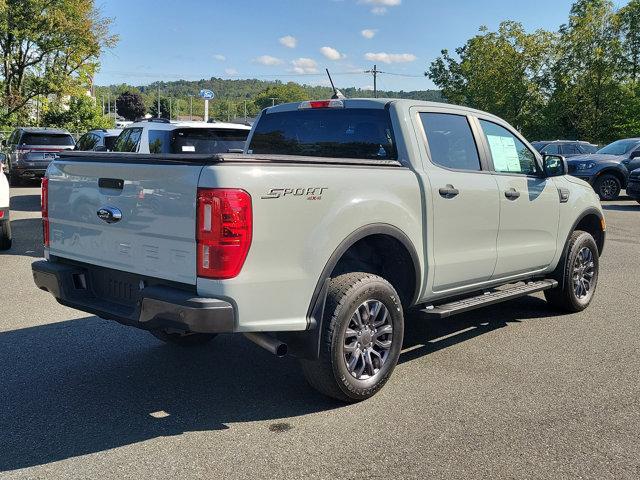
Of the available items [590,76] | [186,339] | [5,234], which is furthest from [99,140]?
[590,76]

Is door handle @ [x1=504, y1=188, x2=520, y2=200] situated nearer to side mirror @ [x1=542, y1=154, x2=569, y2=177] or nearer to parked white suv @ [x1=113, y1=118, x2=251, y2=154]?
side mirror @ [x1=542, y1=154, x2=569, y2=177]

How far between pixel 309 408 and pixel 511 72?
45223 millimetres

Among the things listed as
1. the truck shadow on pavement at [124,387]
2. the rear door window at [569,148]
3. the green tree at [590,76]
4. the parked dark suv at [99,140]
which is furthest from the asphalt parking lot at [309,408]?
the green tree at [590,76]

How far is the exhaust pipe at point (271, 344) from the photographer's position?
142 inches

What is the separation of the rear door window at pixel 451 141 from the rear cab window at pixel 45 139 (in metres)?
17.2

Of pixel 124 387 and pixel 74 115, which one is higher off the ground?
pixel 74 115

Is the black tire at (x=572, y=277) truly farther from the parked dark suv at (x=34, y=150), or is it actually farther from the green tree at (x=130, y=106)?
Answer: the green tree at (x=130, y=106)

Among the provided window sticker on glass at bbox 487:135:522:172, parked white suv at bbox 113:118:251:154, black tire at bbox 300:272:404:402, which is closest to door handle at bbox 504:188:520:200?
window sticker on glass at bbox 487:135:522:172

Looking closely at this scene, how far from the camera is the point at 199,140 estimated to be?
29.8 ft

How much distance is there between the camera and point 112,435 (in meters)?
3.60

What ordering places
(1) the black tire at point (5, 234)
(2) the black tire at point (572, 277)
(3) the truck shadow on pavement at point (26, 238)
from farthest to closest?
(3) the truck shadow on pavement at point (26, 238) → (1) the black tire at point (5, 234) → (2) the black tire at point (572, 277)

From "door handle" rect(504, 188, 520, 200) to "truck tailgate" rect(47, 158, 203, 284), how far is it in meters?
2.90

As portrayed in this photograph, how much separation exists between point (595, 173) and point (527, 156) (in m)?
14.0

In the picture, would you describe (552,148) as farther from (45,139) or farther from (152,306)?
(152,306)
